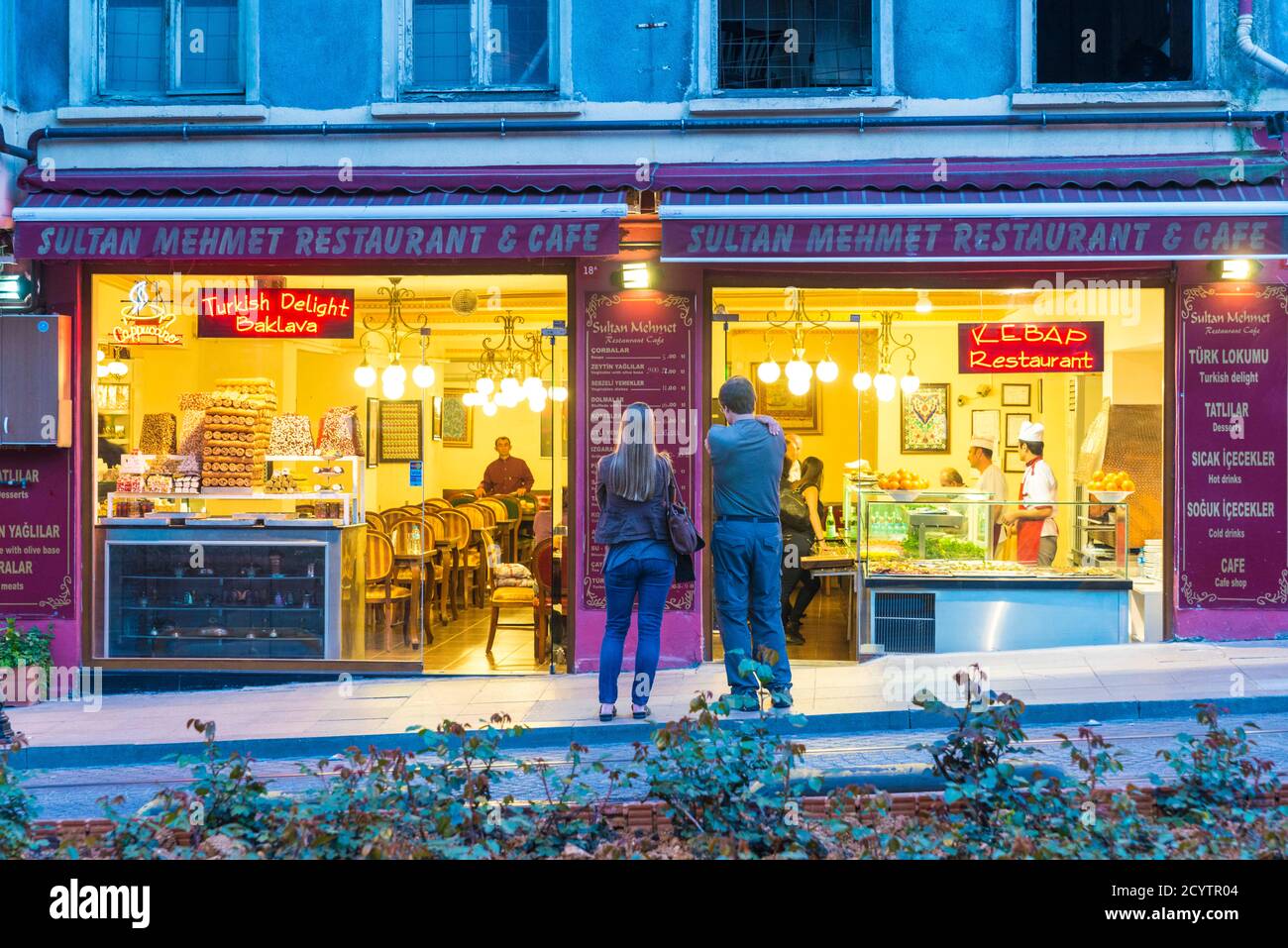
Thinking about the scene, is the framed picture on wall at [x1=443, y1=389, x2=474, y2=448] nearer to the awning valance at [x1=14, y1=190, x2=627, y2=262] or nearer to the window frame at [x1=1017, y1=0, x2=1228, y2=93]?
the awning valance at [x1=14, y1=190, x2=627, y2=262]

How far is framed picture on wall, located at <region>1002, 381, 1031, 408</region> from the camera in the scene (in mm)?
11930

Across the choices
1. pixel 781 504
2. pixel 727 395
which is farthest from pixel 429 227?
pixel 781 504

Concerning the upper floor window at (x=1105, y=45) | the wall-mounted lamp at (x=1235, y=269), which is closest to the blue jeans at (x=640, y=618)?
the wall-mounted lamp at (x=1235, y=269)

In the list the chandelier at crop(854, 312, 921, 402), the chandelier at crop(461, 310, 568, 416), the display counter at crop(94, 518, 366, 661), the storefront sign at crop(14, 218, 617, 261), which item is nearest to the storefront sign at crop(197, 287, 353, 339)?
the storefront sign at crop(14, 218, 617, 261)

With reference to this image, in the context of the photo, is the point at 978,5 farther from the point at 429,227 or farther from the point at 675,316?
the point at 429,227

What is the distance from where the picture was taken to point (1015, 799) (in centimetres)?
470

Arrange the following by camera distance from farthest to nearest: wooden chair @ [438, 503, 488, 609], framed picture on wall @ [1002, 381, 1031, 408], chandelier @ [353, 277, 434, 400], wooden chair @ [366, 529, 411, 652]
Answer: wooden chair @ [438, 503, 488, 609]
framed picture on wall @ [1002, 381, 1031, 408]
wooden chair @ [366, 529, 411, 652]
chandelier @ [353, 277, 434, 400]

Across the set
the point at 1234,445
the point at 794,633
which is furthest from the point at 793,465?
the point at 1234,445

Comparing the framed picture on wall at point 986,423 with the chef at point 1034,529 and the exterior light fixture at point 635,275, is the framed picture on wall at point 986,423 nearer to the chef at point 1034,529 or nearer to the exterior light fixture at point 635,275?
the chef at point 1034,529

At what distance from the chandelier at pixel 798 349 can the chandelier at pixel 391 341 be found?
9.53ft

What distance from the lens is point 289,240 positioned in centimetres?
1038

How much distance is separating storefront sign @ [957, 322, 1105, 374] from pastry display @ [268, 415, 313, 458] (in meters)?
5.47

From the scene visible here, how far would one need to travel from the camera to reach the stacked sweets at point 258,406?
11.4 meters

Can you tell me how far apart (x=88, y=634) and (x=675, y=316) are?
5.32 m
